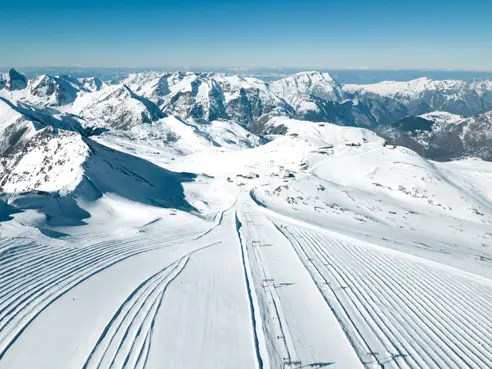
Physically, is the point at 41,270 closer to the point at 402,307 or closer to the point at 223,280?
the point at 223,280

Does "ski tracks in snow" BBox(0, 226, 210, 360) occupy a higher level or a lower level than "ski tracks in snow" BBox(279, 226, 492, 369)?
higher

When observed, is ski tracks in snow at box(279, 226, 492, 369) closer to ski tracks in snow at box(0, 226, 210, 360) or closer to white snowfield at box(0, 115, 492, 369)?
white snowfield at box(0, 115, 492, 369)

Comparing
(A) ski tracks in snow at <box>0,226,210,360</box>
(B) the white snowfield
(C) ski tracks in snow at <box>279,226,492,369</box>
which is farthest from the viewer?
(A) ski tracks in snow at <box>0,226,210,360</box>

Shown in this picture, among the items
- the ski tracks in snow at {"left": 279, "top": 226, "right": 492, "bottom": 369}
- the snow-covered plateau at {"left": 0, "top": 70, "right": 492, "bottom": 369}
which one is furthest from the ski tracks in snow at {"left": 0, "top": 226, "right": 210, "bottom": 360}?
the ski tracks in snow at {"left": 279, "top": 226, "right": 492, "bottom": 369}

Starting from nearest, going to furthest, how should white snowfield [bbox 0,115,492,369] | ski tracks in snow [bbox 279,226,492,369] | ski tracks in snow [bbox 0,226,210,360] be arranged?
white snowfield [bbox 0,115,492,369] < ski tracks in snow [bbox 279,226,492,369] < ski tracks in snow [bbox 0,226,210,360]

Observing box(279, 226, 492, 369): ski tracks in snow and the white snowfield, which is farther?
box(279, 226, 492, 369): ski tracks in snow

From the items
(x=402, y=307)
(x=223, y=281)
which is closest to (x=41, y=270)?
(x=223, y=281)

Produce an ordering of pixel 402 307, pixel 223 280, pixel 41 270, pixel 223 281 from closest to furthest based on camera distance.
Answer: pixel 402 307 → pixel 41 270 → pixel 223 281 → pixel 223 280

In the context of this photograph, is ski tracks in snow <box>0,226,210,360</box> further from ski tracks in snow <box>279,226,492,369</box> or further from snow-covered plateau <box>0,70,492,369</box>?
ski tracks in snow <box>279,226,492,369</box>
